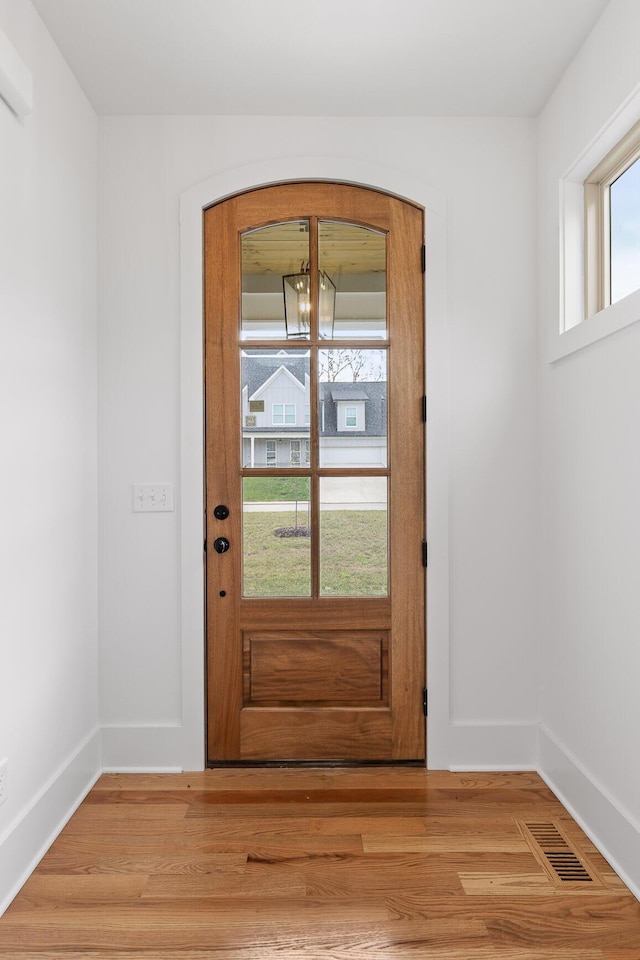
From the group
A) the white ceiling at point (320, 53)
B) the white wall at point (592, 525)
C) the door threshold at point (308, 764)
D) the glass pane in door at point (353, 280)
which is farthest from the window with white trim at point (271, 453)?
the white ceiling at point (320, 53)

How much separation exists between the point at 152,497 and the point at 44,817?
1.14 metres

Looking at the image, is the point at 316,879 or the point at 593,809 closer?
the point at 316,879

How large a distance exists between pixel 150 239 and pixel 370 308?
2.99ft

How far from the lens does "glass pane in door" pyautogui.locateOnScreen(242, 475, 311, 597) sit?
261 centimetres

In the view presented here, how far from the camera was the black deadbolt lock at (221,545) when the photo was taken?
8.47ft

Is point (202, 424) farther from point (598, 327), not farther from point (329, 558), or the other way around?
point (598, 327)

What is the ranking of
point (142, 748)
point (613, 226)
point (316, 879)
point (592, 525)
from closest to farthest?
1. point (316, 879)
2. point (592, 525)
3. point (613, 226)
4. point (142, 748)

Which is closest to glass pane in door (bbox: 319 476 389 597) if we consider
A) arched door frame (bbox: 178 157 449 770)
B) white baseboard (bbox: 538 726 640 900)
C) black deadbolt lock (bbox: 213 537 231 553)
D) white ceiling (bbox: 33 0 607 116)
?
arched door frame (bbox: 178 157 449 770)

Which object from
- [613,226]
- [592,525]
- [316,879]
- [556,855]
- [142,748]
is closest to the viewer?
[316,879]

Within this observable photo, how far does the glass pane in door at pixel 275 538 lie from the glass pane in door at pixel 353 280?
2.10 ft

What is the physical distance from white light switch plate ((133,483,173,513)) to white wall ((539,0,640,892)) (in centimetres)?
148

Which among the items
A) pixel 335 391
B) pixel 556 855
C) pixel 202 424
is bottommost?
pixel 556 855

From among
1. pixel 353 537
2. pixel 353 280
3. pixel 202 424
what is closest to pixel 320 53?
pixel 353 280

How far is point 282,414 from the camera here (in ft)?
8.59
